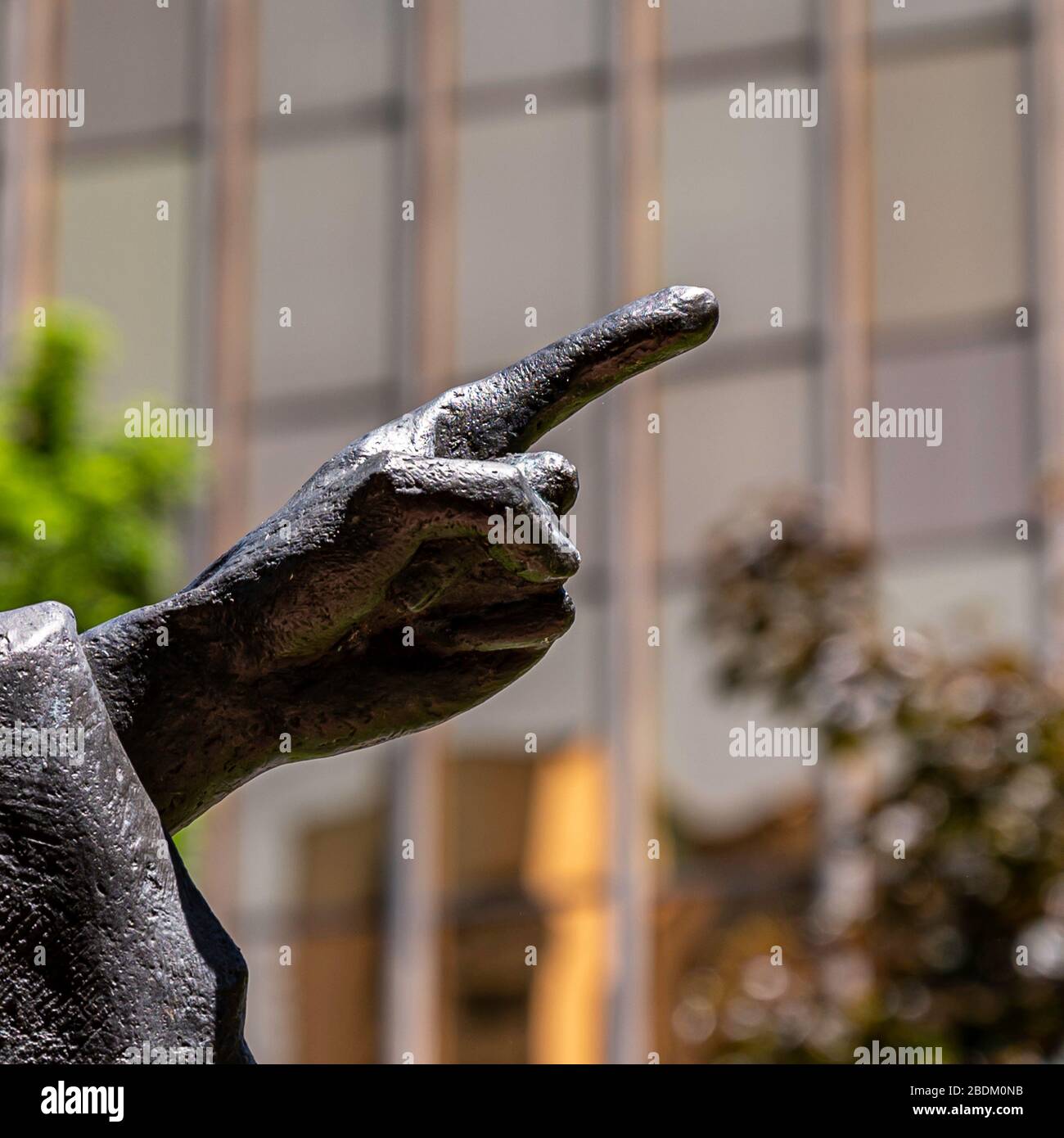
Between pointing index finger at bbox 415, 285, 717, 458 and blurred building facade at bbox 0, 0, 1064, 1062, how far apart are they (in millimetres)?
8928

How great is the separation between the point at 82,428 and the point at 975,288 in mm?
5338

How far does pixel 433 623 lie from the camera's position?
269 cm

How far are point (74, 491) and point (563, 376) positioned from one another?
24.6 ft

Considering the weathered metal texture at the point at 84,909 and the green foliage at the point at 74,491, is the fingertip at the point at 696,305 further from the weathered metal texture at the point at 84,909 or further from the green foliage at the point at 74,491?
the green foliage at the point at 74,491

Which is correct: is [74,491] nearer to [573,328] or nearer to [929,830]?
[929,830]

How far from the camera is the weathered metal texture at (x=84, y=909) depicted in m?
2.49

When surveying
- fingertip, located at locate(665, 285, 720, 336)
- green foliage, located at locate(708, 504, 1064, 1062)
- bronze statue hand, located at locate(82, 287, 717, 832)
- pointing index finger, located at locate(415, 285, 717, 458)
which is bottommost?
green foliage, located at locate(708, 504, 1064, 1062)

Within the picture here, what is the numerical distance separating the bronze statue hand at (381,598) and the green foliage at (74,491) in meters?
6.11

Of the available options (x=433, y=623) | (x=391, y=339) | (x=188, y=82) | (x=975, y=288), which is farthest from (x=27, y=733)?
(x=188, y=82)

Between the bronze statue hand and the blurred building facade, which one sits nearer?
the bronze statue hand

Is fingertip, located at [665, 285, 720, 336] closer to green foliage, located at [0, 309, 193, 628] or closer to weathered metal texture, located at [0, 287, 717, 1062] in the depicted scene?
weathered metal texture, located at [0, 287, 717, 1062]

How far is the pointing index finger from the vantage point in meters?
2.65

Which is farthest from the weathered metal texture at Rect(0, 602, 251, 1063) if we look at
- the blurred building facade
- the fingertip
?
the blurred building facade

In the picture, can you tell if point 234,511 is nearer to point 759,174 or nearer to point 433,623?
point 759,174
